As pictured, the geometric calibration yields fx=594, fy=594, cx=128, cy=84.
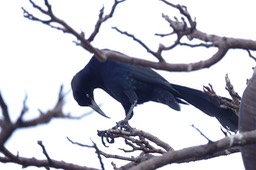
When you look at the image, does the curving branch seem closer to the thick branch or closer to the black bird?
the thick branch

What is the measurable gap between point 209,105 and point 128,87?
91cm

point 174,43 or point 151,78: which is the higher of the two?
point 174,43

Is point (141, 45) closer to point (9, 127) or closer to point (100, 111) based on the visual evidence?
point (9, 127)

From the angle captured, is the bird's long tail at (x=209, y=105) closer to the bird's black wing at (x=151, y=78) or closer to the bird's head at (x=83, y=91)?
the bird's black wing at (x=151, y=78)

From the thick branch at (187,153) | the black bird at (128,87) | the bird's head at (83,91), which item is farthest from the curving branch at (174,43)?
the bird's head at (83,91)

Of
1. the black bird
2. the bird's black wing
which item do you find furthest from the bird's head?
the bird's black wing

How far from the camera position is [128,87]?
571 centimetres

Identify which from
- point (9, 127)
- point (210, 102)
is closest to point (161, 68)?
point (9, 127)

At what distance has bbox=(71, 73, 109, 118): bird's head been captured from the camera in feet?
19.6

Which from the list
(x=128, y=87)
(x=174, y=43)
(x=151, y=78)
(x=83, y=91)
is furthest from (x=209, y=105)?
(x=174, y=43)

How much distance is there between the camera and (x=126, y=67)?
5840mm

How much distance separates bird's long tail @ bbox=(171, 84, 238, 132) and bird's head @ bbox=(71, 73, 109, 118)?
887mm

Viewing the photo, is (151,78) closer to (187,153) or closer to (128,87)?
(128,87)

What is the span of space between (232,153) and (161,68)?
141cm
